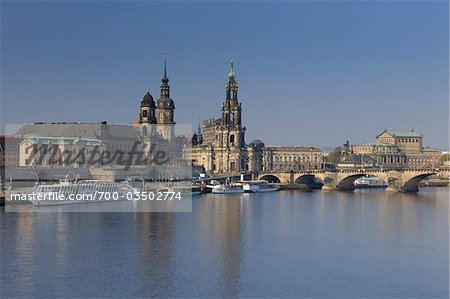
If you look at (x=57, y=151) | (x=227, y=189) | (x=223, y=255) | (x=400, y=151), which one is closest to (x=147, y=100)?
(x=57, y=151)

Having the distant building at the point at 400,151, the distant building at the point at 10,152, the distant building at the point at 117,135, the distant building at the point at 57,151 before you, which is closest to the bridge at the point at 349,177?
the distant building at the point at 117,135

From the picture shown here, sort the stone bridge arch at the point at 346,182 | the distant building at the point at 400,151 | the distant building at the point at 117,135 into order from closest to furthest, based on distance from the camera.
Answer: the distant building at the point at 117,135 → the stone bridge arch at the point at 346,182 → the distant building at the point at 400,151

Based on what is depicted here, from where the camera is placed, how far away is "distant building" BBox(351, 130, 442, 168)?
12112 centimetres

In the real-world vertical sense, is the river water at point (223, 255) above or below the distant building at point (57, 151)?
below

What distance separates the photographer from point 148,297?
22.3m

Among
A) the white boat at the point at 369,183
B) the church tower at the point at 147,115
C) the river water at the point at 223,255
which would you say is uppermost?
the church tower at the point at 147,115

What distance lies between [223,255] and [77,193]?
25.3 meters

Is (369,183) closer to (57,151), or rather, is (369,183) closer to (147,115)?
(147,115)

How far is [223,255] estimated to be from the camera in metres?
29.1

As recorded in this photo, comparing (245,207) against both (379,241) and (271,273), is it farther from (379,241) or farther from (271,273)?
(271,273)

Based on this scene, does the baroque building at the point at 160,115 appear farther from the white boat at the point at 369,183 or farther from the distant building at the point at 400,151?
the distant building at the point at 400,151

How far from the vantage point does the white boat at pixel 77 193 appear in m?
48.3

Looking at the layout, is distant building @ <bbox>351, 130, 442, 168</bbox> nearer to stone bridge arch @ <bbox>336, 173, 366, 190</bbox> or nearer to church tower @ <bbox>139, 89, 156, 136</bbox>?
stone bridge arch @ <bbox>336, 173, 366, 190</bbox>

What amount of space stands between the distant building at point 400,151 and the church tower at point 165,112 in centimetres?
3880
